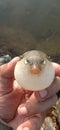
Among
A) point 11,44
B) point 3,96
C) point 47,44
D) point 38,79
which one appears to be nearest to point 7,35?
point 11,44

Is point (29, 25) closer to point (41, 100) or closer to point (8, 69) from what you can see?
point (8, 69)

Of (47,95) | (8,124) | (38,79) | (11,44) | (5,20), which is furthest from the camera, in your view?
(5,20)

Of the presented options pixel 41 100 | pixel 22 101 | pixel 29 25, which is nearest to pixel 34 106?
pixel 41 100

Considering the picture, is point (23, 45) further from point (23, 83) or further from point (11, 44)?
point (23, 83)

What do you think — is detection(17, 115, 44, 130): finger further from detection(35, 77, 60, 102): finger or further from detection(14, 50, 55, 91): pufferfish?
detection(14, 50, 55, 91): pufferfish

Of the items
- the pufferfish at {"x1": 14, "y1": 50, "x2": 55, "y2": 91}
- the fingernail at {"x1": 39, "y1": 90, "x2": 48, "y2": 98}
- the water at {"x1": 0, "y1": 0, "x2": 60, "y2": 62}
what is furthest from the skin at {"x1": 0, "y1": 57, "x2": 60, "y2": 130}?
the water at {"x1": 0, "y1": 0, "x2": 60, "y2": 62}
